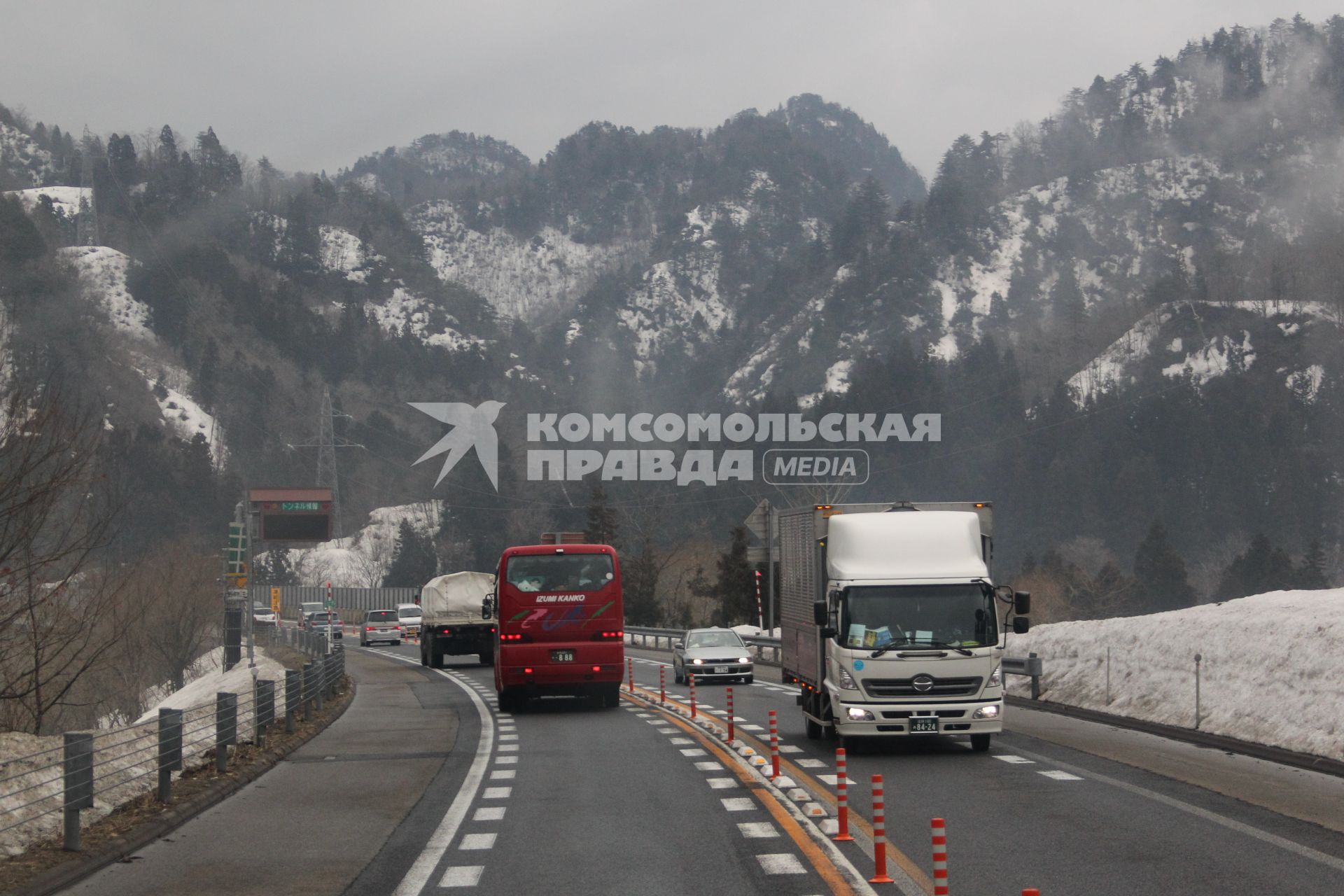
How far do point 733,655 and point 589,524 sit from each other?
63944 millimetres

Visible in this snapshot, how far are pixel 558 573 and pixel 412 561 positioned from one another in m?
110

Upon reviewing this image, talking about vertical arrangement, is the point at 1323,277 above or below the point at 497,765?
above

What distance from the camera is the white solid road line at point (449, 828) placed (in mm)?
10258

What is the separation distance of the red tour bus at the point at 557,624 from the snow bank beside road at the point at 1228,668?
27.0 ft

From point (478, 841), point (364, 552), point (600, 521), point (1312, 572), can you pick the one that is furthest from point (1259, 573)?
point (478, 841)

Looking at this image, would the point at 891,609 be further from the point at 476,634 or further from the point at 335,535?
the point at 335,535

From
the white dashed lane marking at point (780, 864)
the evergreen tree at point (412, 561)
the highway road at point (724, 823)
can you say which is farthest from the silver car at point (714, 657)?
the evergreen tree at point (412, 561)

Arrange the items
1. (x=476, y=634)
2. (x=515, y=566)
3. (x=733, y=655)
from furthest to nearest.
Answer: (x=476, y=634) → (x=733, y=655) → (x=515, y=566)

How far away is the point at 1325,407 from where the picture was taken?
523 ft

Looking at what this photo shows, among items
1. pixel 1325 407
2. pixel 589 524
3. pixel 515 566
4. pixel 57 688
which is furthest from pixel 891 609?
pixel 1325 407

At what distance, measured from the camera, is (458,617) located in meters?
47.0

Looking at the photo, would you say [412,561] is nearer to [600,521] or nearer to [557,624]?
[600,521]

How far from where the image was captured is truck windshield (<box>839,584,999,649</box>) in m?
17.9

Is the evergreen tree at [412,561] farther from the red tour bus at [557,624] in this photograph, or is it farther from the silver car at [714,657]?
the red tour bus at [557,624]
